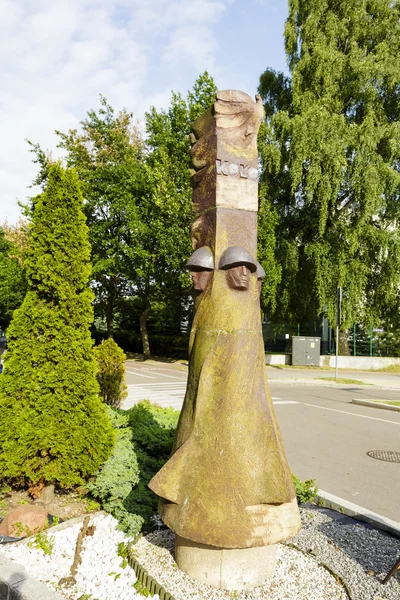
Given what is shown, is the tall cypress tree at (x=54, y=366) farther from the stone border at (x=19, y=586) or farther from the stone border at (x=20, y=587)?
the stone border at (x=20, y=587)

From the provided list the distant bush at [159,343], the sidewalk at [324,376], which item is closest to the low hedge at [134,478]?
the sidewalk at [324,376]

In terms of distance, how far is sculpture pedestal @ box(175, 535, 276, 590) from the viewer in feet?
11.6

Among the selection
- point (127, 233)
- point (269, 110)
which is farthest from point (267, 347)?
point (269, 110)

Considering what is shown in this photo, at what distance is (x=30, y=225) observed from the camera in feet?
18.0

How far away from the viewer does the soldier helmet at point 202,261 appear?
3756 millimetres

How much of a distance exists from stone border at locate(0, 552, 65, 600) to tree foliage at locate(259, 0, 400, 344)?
1880 cm

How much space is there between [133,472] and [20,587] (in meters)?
1.88

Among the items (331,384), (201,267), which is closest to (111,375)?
(201,267)

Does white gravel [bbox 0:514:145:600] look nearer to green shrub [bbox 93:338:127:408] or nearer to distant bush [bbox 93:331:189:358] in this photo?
green shrub [bbox 93:338:127:408]

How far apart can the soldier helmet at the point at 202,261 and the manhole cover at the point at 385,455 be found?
591cm

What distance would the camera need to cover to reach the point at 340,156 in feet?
64.5

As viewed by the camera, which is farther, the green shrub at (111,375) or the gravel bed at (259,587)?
the green shrub at (111,375)

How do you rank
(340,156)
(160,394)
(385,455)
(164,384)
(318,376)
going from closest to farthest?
(385,455), (160,394), (164,384), (340,156), (318,376)

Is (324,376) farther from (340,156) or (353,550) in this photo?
(353,550)
